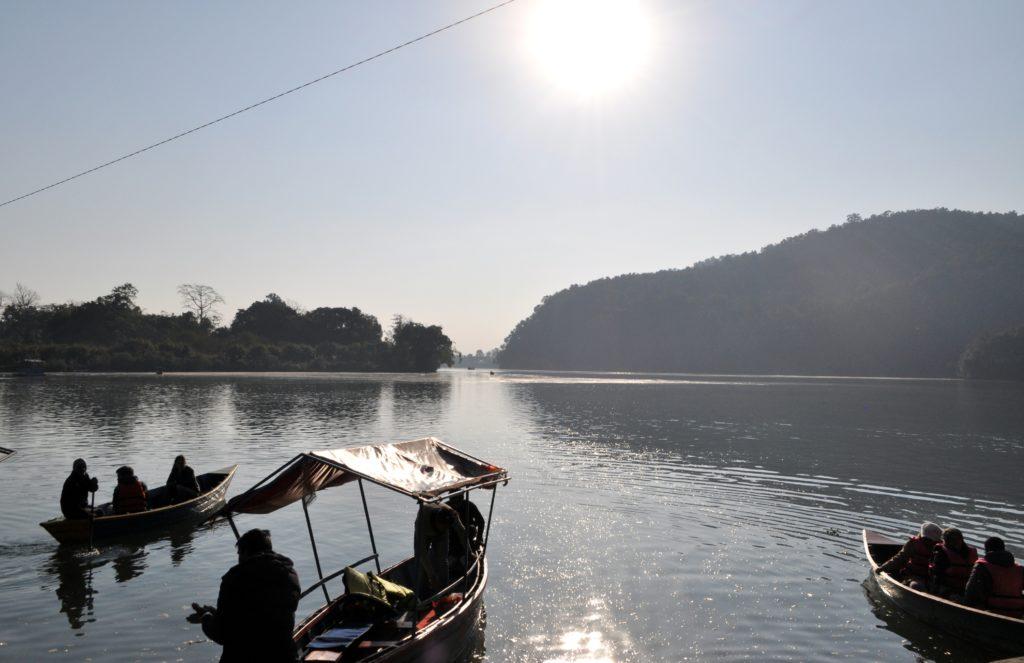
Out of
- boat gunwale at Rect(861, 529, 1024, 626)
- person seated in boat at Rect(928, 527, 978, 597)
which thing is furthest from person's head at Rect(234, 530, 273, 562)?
person seated in boat at Rect(928, 527, 978, 597)

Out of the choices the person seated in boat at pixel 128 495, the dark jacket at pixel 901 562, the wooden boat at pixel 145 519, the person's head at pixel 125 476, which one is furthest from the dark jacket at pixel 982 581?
the person's head at pixel 125 476

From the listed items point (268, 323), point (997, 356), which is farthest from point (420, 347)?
point (997, 356)

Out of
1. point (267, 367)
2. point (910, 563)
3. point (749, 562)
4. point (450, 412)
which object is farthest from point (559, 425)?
point (267, 367)

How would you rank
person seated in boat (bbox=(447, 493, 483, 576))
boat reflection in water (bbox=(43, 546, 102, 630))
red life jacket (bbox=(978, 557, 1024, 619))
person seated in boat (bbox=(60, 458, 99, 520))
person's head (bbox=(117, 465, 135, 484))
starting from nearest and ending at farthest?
red life jacket (bbox=(978, 557, 1024, 619)), boat reflection in water (bbox=(43, 546, 102, 630)), person seated in boat (bbox=(447, 493, 483, 576)), person seated in boat (bbox=(60, 458, 99, 520)), person's head (bbox=(117, 465, 135, 484))

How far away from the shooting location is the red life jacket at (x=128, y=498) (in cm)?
1803

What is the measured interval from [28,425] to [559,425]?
34.3 m

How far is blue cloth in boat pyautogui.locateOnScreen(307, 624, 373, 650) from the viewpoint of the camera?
941cm

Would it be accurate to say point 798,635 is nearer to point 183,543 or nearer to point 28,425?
point 183,543

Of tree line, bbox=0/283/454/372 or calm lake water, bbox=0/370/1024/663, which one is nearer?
calm lake water, bbox=0/370/1024/663

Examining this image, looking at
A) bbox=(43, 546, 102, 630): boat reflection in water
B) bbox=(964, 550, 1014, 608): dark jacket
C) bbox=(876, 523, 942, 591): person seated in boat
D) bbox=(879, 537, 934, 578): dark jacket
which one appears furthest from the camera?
bbox=(879, 537, 934, 578): dark jacket

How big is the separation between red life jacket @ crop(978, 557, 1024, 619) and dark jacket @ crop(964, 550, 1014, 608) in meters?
0.06

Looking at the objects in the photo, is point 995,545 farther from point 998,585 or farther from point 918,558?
point 918,558

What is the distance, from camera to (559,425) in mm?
49438

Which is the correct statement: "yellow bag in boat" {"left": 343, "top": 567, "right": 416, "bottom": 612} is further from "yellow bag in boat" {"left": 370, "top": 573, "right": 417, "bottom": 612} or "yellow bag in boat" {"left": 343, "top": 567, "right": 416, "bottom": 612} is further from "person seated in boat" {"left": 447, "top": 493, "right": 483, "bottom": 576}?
"person seated in boat" {"left": 447, "top": 493, "right": 483, "bottom": 576}
